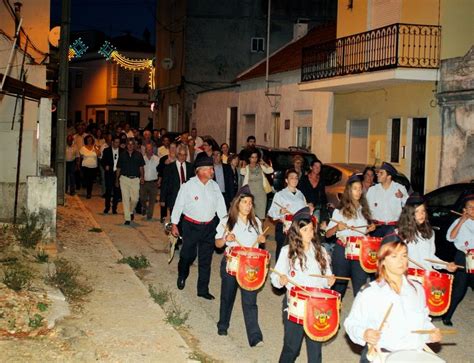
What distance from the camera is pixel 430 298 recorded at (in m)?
7.49

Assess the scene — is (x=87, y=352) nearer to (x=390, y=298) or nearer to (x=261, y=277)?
(x=261, y=277)

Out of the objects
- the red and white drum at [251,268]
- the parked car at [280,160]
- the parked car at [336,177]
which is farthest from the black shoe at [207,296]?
the parked car at [280,160]

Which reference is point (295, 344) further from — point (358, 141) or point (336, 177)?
point (358, 141)

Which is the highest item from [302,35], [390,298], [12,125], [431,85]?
[302,35]

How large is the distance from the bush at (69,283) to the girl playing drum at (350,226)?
306cm

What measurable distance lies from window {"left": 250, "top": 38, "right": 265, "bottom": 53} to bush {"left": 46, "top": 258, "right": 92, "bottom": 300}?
32.3 m

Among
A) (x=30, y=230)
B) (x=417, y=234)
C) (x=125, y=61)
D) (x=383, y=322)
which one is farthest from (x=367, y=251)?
(x=125, y=61)

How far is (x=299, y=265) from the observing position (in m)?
7.24

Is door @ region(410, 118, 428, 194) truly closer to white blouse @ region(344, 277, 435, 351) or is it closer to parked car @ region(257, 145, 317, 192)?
parked car @ region(257, 145, 317, 192)

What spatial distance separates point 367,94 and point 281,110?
7130mm

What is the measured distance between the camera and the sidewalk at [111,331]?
25.3 ft

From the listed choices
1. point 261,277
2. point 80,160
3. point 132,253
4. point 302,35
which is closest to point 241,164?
point 132,253

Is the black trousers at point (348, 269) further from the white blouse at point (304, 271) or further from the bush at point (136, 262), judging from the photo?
the bush at point (136, 262)

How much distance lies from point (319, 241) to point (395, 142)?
55.8ft
